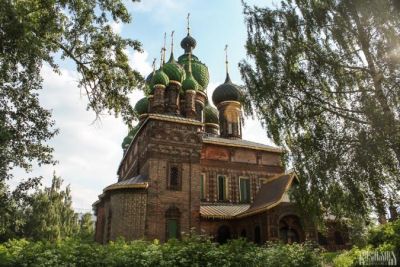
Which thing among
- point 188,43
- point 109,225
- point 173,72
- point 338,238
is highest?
point 188,43

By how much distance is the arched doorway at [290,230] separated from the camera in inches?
658

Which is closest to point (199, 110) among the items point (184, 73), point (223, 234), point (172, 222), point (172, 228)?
point (184, 73)

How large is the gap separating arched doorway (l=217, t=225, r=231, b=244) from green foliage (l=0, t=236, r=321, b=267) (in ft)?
25.2

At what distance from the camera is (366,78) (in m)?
9.29

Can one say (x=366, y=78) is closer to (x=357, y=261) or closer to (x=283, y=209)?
(x=357, y=261)

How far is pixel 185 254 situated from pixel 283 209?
732 cm

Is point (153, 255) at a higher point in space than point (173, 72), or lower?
lower

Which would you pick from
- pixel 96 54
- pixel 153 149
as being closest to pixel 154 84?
pixel 153 149

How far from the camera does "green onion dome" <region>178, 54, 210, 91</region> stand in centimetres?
2712

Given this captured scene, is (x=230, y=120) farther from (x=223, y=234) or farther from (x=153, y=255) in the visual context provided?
(x=153, y=255)

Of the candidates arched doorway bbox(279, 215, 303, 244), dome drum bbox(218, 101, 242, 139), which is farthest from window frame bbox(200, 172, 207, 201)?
arched doorway bbox(279, 215, 303, 244)

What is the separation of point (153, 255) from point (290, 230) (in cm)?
852

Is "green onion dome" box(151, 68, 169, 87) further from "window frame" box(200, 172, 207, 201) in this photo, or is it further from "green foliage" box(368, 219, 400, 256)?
"green foliage" box(368, 219, 400, 256)

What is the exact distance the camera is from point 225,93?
82.2 feet
